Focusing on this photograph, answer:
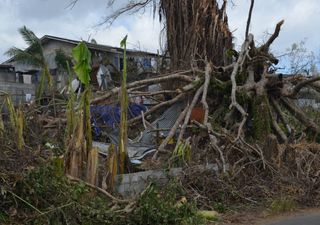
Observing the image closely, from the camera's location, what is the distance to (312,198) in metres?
9.55

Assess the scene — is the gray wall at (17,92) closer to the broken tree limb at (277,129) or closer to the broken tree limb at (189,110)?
the broken tree limb at (189,110)

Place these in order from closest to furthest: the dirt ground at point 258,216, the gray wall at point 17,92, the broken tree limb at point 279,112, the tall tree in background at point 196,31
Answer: the dirt ground at point 258,216 < the gray wall at point 17,92 < the broken tree limb at point 279,112 < the tall tree in background at point 196,31

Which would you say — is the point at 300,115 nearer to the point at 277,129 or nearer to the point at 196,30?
the point at 277,129

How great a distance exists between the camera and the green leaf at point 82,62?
8.61 m

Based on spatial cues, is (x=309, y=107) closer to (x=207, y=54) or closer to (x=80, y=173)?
(x=207, y=54)

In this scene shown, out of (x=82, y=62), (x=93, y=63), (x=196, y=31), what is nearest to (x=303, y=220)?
(x=82, y=62)

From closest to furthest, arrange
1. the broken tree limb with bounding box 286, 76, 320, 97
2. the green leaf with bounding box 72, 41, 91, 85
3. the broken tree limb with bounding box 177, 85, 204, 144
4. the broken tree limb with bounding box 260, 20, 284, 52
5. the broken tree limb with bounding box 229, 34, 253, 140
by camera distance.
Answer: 1. the green leaf with bounding box 72, 41, 91, 85
2. the broken tree limb with bounding box 177, 85, 204, 144
3. the broken tree limb with bounding box 229, 34, 253, 140
4. the broken tree limb with bounding box 286, 76, 320, 97
5. the broken tree limb with bounding box 260, 20, 284, 52

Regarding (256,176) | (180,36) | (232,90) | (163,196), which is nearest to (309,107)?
(232,90)

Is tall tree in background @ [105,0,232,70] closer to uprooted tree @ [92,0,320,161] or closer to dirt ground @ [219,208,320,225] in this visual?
uprooted tree @ [92,0,320,161]

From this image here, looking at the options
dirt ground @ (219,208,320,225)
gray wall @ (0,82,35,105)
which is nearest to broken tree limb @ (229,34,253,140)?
dirt ground @ (219,208,320,225)

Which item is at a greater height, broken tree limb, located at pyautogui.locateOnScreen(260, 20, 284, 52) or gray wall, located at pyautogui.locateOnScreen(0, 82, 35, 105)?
broken tree limb, located at pyautogui.locateOnScreen(260, 20, 284, 52)

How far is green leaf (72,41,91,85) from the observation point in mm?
8609

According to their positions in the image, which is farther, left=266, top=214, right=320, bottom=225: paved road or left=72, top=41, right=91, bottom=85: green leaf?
left=72, top=41, right=91, bottom=85: green leaf

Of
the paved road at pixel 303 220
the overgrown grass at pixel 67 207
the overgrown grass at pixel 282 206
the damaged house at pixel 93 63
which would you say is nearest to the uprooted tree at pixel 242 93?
the overgrown grass at pixel 282 206
